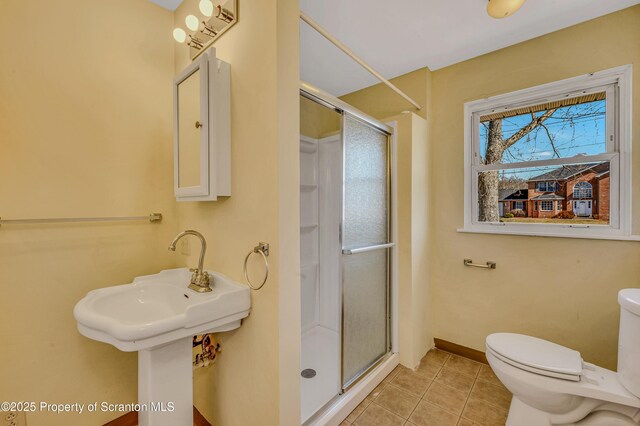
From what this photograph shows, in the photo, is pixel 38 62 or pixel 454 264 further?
pixel 454 264

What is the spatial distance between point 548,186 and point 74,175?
114 inches

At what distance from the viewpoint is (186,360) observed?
1.14 meters

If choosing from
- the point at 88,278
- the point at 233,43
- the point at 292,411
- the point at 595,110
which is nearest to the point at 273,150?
the point at 233,43

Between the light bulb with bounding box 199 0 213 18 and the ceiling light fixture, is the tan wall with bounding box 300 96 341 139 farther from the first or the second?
the ceiling light fixture

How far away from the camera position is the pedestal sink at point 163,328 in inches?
36.9

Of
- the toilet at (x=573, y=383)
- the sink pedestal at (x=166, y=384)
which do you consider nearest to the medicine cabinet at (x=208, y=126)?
the sink pedestal at (x=166, y=384)

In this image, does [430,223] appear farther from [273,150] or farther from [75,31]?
[75,31]

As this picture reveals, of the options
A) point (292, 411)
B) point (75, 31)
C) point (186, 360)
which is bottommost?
point (292, 411)

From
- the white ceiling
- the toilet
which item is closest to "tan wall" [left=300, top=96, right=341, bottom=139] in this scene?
the white ceiling

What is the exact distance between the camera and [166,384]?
3.55 ft

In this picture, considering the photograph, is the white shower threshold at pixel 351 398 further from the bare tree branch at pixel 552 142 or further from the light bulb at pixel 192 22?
the light bulb at pixel 192 22

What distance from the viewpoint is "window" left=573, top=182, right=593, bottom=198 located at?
165cm

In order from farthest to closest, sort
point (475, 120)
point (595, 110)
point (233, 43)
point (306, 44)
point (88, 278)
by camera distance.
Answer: point (475, 120) < point (306, 44) < point (595, 110) < point (88, 278) < point (233, 43)

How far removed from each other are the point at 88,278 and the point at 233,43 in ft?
4.72
